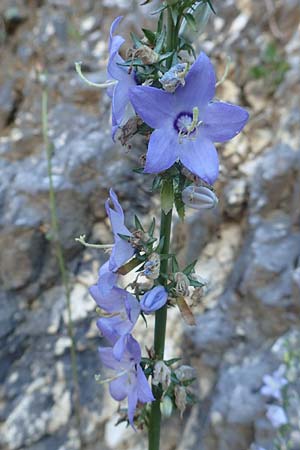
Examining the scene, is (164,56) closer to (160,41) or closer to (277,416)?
(160,41)

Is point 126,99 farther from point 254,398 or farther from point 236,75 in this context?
point 236,75

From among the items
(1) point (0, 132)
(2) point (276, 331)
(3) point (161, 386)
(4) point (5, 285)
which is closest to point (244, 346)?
(2) point (276, 331)

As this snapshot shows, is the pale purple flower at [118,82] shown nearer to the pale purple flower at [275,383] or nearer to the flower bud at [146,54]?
the flower bud at [146,54]

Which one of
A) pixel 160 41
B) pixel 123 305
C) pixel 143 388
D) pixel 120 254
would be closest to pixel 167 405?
pixel 143 388

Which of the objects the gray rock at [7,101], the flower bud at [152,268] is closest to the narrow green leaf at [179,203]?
the flower bud at [152,268]

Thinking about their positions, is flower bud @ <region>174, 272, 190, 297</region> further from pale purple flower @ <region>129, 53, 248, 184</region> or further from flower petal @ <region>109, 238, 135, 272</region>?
pale purple flower @ <region>129, 53, 248, 184</region>
